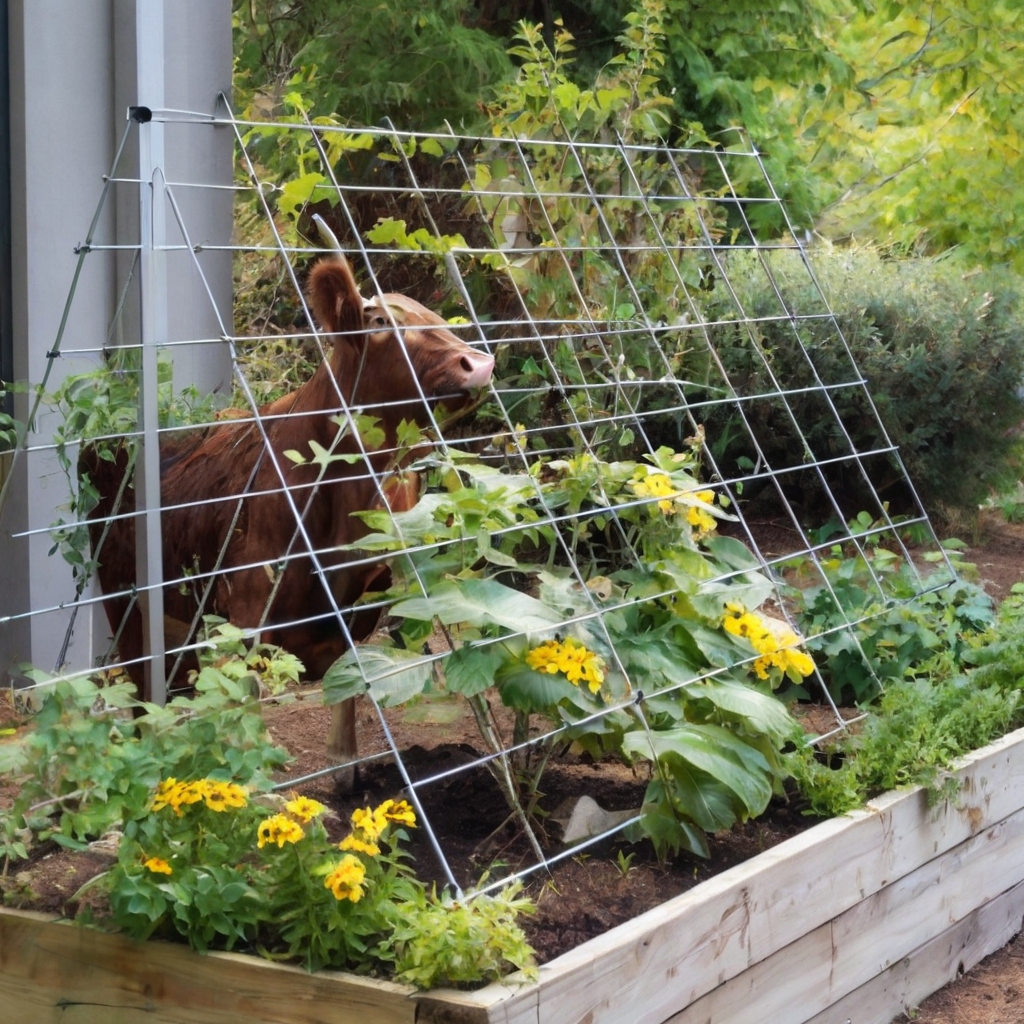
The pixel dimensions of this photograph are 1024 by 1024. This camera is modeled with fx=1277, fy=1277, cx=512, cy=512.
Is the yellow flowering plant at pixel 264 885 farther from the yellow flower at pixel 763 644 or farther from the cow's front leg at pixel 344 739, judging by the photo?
the yellow flower at pixel 763 644

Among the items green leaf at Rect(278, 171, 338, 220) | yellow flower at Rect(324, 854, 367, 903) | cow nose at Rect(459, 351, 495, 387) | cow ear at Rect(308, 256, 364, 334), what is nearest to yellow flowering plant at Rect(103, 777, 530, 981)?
yellow flower at Rect(324, 854, 367, 903)

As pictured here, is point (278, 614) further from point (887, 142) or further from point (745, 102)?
point (887, 142)

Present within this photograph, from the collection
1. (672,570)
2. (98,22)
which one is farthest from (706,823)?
(98,22)

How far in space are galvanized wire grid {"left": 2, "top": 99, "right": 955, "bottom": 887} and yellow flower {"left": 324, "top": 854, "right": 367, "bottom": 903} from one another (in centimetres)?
54

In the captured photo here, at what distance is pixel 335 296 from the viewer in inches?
111

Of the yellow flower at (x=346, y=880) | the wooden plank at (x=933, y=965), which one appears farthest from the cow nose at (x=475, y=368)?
the wooden plank at (x=933, y=965)

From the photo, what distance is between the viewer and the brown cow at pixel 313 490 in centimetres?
281

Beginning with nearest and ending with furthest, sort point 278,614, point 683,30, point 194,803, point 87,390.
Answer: point 194,803, point 278,614, point 87,390, point 683,30

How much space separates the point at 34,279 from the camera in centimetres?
427

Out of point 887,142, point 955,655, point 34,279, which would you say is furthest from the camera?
point 887,142

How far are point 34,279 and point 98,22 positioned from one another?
91cm

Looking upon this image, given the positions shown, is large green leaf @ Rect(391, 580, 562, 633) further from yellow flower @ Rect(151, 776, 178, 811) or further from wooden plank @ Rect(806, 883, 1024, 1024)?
wooden plank @ Rect(806, 883, 1024, 1024)

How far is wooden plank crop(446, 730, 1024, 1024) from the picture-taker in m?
2.09

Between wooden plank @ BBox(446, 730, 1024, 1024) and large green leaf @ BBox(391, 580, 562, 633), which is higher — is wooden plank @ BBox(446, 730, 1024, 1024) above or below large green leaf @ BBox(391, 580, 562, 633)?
below
